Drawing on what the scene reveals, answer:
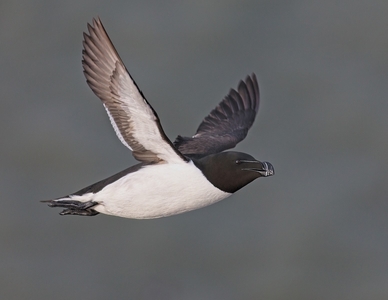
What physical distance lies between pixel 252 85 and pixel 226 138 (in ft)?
3.90

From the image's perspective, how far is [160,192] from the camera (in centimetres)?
909

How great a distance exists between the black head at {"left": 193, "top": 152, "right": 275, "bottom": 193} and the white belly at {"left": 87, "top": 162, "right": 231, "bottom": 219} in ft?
0.22

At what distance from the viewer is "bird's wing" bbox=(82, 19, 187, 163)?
8547mm

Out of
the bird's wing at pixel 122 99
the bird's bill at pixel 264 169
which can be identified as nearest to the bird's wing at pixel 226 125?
the bird's wing at pixel 122 99

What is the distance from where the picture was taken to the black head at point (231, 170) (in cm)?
902

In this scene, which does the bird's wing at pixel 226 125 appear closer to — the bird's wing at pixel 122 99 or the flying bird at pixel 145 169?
the flying bird at pixel 145 169

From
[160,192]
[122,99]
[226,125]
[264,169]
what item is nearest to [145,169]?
[160,192]

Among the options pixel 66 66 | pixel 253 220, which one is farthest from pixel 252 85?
pixel 66 66

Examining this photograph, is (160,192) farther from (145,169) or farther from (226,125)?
(226,125)

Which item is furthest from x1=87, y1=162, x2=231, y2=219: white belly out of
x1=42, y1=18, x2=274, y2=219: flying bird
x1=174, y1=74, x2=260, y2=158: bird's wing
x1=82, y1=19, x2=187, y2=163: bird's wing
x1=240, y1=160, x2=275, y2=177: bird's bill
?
x1=174, y1=74, x2=260, y2=158: bird's wing

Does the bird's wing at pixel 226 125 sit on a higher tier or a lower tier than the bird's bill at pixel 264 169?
higher

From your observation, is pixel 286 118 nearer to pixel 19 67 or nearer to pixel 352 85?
pixel 352 85

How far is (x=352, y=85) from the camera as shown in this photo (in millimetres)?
16641

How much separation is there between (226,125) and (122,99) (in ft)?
9.01
